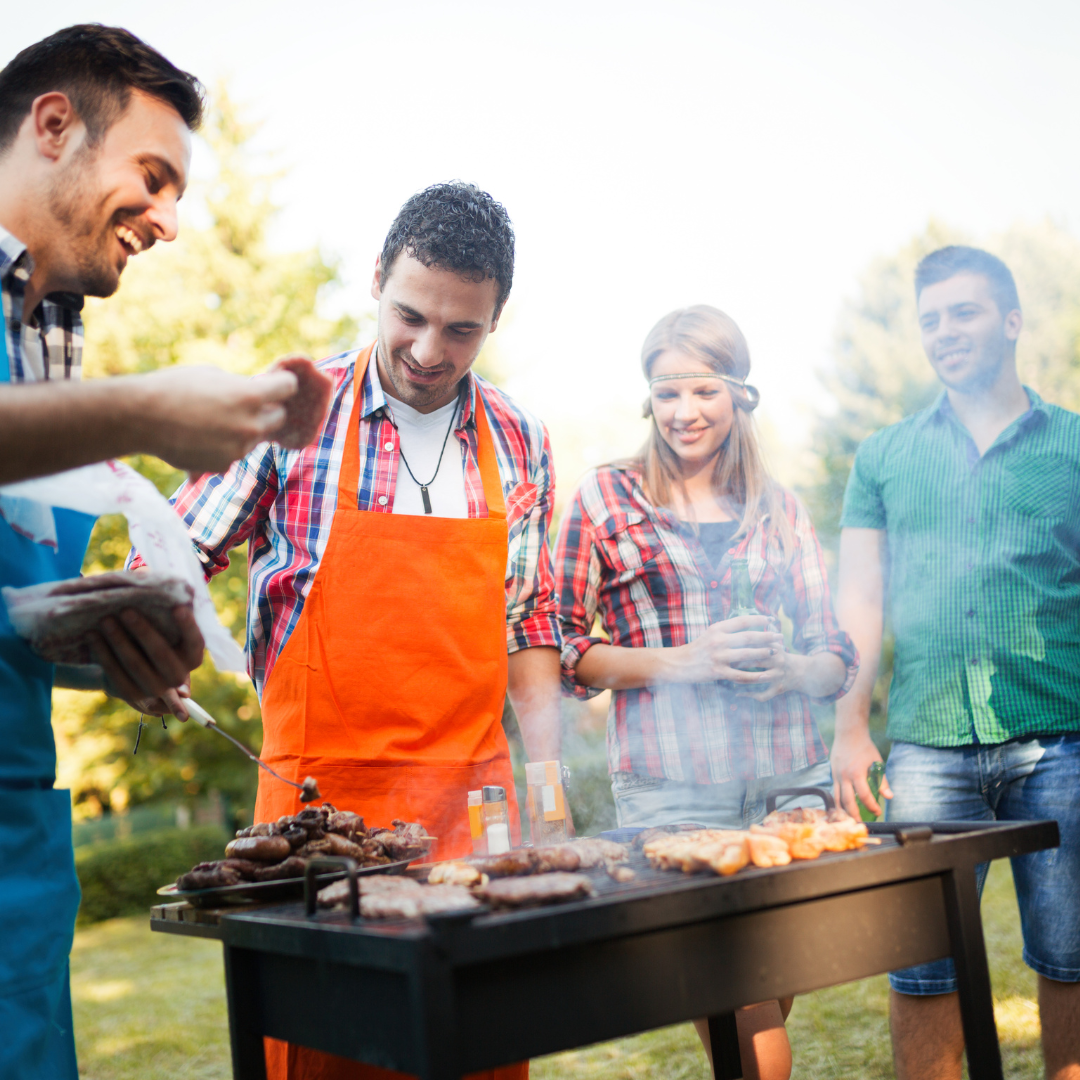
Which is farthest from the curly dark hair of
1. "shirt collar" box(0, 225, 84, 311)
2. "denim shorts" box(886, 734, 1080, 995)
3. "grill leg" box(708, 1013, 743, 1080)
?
"grill leg" box(708, 1013, 743, 1080)

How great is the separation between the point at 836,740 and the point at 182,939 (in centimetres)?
698

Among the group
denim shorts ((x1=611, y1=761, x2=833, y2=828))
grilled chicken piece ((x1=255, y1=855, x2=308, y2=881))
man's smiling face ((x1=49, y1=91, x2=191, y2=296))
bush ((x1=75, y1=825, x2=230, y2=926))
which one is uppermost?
man's smiling face ((x1=49, y1=91, x2=191, y2=296))

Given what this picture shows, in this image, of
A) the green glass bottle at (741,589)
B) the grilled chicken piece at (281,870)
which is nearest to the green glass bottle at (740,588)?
the green glass bottle at (741,589)

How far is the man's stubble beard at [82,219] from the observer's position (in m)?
1.46

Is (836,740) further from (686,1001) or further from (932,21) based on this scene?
(932,21)

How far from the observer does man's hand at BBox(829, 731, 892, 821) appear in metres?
2.81

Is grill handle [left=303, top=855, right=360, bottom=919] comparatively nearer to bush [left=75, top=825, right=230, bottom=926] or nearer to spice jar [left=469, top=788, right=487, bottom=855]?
spice jar [left=469, top=788, right=487, bottom=855]

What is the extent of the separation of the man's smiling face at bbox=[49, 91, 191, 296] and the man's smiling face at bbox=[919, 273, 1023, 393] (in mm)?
2268

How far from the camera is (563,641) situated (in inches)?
105

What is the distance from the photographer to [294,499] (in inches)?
88.0

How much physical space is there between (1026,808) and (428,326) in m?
2.08

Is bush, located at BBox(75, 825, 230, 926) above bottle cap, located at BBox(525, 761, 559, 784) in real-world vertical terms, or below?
below

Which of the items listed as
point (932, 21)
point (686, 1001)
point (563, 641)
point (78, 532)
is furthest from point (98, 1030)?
point (932, 21)

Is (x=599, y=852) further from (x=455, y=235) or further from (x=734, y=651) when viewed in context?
(x=455, y=235)
